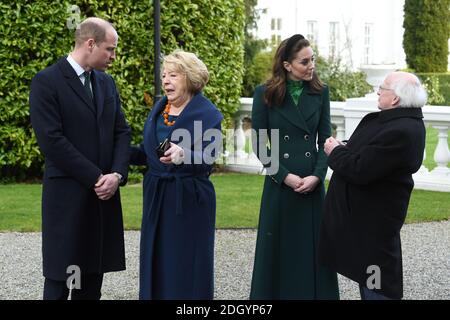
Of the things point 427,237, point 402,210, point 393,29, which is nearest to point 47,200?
point 402,210

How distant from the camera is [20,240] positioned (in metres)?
7.86

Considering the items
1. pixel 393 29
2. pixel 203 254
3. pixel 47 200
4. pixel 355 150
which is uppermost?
pixel 393 29

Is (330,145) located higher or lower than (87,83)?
lower

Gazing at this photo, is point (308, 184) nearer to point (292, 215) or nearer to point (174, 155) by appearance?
point (292, 215)

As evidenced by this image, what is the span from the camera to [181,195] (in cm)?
477

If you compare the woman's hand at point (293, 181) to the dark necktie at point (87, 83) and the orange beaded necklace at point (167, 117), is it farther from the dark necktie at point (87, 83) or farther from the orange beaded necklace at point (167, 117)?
the dark necktie at point (87, 83)

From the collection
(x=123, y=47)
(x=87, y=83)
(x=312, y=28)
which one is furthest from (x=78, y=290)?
(x=312, y=28)

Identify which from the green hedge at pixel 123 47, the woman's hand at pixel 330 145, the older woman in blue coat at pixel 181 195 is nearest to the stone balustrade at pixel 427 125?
the green hedge at pixel 123 47

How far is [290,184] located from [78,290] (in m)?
1.54

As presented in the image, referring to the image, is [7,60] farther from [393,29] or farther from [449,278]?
[393,29]

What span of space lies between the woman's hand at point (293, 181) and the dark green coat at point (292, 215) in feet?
0.12

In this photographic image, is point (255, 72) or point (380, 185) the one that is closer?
point (380, 185)

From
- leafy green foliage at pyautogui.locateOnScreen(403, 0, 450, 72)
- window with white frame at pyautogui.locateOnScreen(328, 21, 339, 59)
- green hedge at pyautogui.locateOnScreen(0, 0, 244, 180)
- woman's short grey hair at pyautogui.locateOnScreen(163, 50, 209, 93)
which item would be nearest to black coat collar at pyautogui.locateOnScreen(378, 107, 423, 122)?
woman's short grey hair at pyautogui.locateOnScreen(163, 50, 209, 93)
